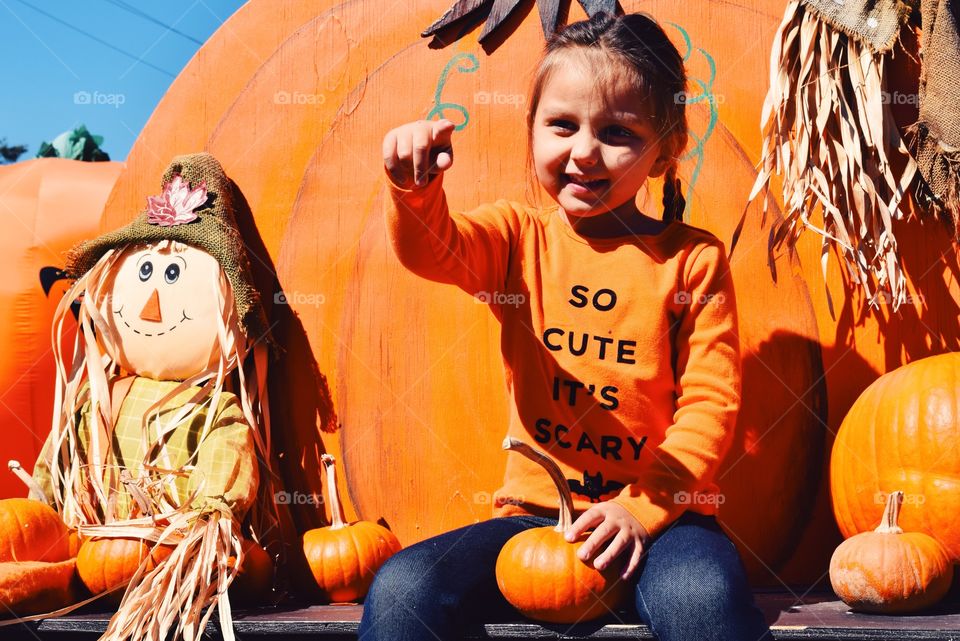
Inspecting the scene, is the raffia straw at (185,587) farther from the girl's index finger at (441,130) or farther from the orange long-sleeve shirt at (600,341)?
the girl's index finger at (441,130)

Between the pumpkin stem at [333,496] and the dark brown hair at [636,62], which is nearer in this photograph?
the dark brown hair at [636,62]

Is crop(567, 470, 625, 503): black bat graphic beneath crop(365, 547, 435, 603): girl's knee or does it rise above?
above

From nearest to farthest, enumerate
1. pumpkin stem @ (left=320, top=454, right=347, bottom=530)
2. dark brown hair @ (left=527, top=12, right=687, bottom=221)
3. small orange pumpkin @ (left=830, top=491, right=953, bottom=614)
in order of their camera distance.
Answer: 1. small orange pumpkin @ (left=830, top=491, right=953, bottom=614)
2. dark brown hair @ (left=527, top=12, right=687, bottom=221)
3. pumpkin stem @ (left=320, top=454, right=347, bottom=530)

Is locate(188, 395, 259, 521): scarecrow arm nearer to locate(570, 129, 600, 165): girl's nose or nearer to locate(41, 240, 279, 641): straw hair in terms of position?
locate(41, 240, 279, 641): straw hair

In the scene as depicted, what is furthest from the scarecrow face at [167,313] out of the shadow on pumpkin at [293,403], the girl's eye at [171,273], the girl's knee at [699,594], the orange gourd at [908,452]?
the orange gourd at [908,452]

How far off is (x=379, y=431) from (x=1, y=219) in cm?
172

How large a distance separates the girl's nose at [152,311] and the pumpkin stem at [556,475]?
3.85 feet

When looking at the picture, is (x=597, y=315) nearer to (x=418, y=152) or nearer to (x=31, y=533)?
(x=418, y=152)

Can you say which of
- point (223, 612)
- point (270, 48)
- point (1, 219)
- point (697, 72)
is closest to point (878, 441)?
point (697, 72)

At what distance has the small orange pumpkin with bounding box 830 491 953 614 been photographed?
2037 millimetres

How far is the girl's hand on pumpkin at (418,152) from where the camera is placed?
1.92m

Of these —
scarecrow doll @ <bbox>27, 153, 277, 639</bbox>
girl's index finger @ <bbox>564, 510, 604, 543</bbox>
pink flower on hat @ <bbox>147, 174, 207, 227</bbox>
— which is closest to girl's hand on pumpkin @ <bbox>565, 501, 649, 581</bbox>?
girl's index finger @ <bbox>564, 510, 604, 543</bbox>

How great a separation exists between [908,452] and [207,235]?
1.78m

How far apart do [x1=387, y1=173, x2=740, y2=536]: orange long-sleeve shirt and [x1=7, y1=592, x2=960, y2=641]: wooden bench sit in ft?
0.90
